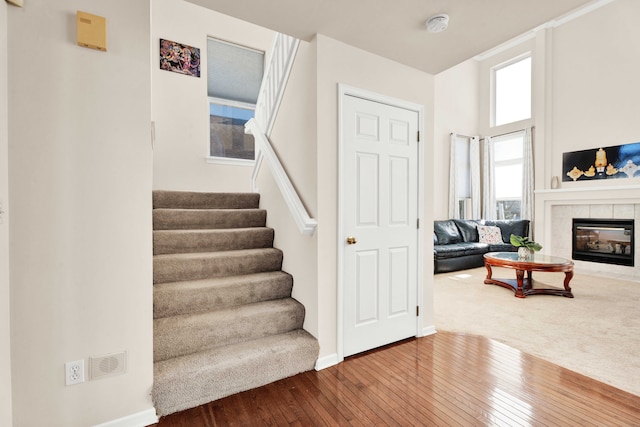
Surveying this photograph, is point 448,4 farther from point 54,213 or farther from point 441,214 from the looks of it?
point 441,214

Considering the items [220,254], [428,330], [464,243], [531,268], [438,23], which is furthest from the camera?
[464,243]

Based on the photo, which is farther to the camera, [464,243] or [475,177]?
[475,177]

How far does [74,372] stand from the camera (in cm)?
152

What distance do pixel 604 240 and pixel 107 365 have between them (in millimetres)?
7289

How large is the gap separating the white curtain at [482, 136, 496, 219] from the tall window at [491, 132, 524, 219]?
0.35 feet

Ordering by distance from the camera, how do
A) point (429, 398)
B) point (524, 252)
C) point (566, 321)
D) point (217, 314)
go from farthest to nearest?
point (524, 252) < point (566, 321) < point (217, 314) < point (429, 398)

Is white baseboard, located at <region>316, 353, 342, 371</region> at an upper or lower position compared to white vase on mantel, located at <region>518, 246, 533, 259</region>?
lower

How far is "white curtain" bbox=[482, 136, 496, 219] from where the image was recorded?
705cm

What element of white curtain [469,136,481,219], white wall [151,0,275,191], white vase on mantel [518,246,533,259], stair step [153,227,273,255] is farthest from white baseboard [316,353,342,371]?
white curtain [469,136,481,219]

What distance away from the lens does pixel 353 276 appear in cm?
239

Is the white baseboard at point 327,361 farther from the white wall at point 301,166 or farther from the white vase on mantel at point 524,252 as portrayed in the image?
the white vase on mantel at point 524,252

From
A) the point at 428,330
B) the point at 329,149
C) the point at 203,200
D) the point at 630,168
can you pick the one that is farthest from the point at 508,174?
the point at 203,200

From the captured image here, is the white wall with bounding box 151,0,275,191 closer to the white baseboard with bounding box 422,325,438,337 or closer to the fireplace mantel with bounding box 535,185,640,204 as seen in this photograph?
the white baseboard with bounding box 422,325,438,337

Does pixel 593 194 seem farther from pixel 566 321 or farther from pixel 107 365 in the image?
pixel 107 365
